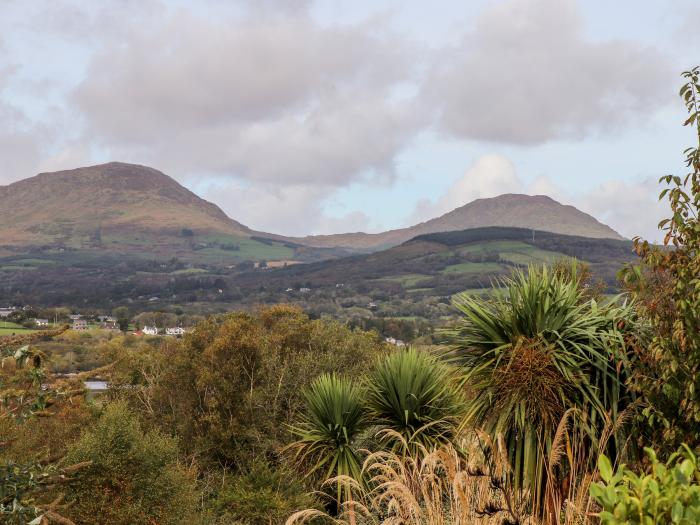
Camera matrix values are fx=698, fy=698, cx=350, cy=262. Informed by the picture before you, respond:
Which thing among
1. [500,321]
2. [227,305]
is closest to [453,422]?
[500,321]

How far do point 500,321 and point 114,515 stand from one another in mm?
9579

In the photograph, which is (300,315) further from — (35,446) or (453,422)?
(453,422)

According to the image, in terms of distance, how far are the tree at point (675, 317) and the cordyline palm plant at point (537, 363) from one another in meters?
0.80

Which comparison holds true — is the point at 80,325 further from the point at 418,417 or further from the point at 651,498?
the point at 651,498

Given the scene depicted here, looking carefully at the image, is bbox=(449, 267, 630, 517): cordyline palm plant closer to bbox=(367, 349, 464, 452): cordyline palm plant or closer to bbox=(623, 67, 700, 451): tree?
bbox=(623, 67, 700, 451): tree

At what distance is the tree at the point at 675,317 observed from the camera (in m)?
6.46

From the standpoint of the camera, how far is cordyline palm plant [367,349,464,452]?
13.3m

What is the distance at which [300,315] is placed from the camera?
30.8m

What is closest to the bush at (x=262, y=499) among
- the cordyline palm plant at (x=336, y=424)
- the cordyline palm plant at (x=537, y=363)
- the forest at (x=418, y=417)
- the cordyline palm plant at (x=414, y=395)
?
the forest at (x=418, y=417)

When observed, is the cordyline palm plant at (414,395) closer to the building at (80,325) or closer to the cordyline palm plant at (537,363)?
the cordyline palm plant at (537,363)

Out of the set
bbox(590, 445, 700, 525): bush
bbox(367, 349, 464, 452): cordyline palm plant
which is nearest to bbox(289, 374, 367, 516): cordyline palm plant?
bbox(367, 349, 464, 452): cordyline palm plant

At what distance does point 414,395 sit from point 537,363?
5.17 metres

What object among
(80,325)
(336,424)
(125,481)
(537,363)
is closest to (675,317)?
(537,363)

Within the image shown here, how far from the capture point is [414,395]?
43.0 ft
